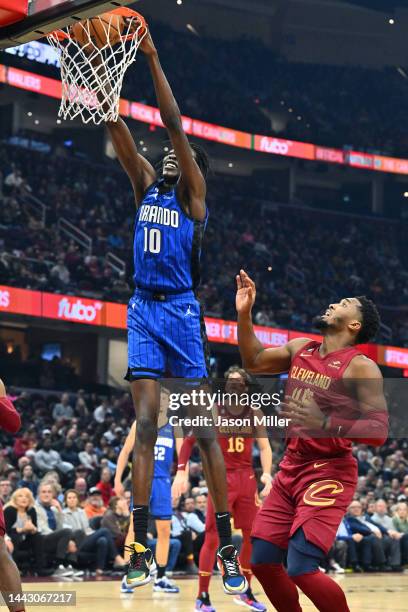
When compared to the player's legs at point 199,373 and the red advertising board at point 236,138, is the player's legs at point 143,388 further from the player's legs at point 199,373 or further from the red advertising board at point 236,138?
the red advertising board at point 236,138

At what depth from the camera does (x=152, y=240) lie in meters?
6.32

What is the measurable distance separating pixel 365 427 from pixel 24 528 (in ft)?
23.7

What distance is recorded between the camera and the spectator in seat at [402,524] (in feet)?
53.2

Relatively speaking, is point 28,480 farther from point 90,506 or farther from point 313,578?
point 313,578

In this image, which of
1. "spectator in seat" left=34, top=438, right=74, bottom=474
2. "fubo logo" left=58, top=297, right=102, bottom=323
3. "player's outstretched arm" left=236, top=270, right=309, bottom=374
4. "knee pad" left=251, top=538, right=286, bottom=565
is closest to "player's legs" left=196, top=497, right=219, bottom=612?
"knee pad" left=251, top=538, right=286, bottom=565

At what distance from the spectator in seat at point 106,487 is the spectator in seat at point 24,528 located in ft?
7.72

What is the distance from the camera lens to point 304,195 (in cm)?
4194


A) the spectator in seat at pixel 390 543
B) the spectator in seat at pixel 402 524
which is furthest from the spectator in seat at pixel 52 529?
the spectator in seat at pixel 402 524

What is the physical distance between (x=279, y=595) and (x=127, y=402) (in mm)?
19754

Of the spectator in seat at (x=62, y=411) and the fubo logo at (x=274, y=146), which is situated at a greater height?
the fubo logo at (x=274, y=146)

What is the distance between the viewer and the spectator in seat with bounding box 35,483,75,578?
12469mm

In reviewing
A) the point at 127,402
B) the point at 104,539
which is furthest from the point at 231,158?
the point at 104,539

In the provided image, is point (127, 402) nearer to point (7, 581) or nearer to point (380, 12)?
point (7, 581)

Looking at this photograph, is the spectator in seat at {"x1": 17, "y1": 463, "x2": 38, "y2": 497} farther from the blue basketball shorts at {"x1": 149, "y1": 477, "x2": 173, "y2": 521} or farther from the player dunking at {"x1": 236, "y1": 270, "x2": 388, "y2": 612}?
the player dunking at {"x1": 236, "y1": 270, "x2": 388, "y2": 612}
